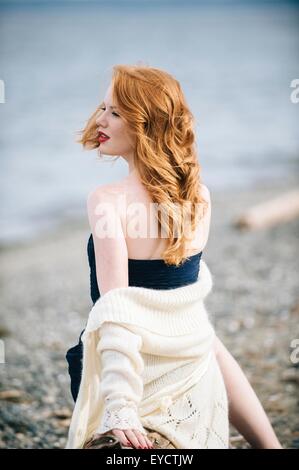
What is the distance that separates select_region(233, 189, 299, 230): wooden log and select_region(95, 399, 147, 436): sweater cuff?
17.8 ft

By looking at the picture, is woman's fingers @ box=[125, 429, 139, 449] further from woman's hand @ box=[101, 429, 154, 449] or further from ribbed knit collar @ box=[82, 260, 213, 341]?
ribbed knit collar @ box=[82, 260, 213, 341]

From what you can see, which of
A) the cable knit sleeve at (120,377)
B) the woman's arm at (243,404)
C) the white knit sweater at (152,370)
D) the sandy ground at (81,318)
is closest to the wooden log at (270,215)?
→ the sandy ground at (81,318)

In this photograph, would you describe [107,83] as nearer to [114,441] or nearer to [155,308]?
[155,308]

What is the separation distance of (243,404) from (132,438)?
0.70m

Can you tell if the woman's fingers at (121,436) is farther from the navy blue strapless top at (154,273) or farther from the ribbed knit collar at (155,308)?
the navy blue strapless top at (154,273)

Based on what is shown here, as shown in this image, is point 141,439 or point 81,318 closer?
point 141,439

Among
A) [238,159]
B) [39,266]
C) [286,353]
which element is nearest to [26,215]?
[39,266]

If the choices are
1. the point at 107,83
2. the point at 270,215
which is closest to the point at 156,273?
the point at 270,215

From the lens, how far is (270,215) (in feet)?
23.3

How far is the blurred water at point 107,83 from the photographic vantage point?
1086 centimetres

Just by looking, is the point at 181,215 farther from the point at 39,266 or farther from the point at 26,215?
the point at 26,215

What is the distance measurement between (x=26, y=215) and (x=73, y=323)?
4.77 m

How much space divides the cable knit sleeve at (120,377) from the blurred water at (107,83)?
17.2 ft

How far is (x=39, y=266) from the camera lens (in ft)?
23.1
